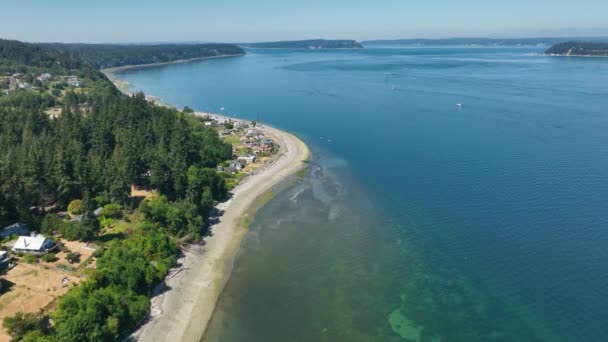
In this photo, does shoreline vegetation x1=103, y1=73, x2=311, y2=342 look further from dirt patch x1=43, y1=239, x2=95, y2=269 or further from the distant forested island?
dirt patch x1=43, y1=239, x2=95, y2=269

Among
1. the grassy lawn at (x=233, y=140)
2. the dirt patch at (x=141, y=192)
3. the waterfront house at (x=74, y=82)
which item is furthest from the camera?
the waterfront house at (x=74, y=82)

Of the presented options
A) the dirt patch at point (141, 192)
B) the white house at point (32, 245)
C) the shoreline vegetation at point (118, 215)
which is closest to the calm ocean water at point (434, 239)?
the shoreline vegetation at point (118, 215)

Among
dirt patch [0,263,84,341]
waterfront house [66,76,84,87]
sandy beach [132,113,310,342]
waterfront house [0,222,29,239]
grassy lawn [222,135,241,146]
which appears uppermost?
waterfront house [66,76,84,87]

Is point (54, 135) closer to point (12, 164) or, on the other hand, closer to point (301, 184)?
point (12, 164)

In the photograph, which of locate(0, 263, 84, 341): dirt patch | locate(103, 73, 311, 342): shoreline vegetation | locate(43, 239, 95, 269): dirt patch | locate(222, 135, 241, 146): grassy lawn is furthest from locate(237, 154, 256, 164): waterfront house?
locate(0, 263, 84, 341): dirt patch

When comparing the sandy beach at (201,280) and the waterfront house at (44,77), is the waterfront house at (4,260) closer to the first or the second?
the sandy beach at (201,280)

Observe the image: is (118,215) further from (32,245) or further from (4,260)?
(4,260)

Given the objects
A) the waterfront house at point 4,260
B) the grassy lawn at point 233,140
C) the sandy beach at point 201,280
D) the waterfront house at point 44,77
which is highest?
the waterfront house at point 44,77
